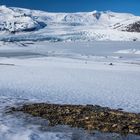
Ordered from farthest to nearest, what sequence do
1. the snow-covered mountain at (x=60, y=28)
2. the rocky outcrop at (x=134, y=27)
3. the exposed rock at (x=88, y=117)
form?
the rocky outcrop at (x=134, y=27) → the snow-covered mountain at (x=60, y=28) → the exposed rock at (x=88, y=117)

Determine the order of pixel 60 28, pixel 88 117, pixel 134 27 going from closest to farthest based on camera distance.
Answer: pixel 88 117 < pixel 60 28 < pixel 134 27

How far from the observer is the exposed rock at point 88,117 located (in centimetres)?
996

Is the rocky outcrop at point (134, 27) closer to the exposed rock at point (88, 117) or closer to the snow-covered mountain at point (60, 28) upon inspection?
the snow-covered mountain at point (60, 28)

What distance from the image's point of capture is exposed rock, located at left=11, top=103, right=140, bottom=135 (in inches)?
392

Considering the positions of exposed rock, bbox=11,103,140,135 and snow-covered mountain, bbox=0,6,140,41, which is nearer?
exposed rock, bbox=11,103,140,135

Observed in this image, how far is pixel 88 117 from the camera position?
35.5ft

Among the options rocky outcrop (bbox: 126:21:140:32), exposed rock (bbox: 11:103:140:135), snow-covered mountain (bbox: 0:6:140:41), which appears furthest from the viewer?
rocky outcrop (bbox: 126:21:140:32)

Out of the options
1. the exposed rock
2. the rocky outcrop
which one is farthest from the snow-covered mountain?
the exposed rock

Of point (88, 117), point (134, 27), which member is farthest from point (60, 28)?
point (88, 117)

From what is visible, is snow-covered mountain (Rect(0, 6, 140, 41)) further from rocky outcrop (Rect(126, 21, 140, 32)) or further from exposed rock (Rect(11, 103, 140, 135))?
exposed rock (Rect(11, 103, 140, 135))

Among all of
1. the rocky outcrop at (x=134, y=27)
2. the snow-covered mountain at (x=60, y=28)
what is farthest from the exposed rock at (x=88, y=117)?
the rocky outcrop at (x=134, y=27)

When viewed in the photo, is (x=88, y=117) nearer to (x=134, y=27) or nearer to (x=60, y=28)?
(x=60, y=28)

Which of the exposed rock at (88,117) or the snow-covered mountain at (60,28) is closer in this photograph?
the exposed rock at (88,117)

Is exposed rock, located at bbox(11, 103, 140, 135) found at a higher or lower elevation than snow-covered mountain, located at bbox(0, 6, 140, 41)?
lower
